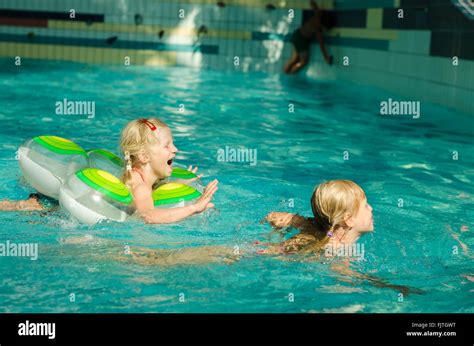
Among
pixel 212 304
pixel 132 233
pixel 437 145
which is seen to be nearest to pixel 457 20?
pixel 437 145

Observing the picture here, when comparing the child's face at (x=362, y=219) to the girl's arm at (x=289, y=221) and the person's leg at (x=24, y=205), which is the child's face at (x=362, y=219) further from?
the person's leg at (x=24, y=205)

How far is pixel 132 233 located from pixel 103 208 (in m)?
0.24

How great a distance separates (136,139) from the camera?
4.91m

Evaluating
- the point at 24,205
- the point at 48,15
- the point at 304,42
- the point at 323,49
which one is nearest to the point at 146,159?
the point at 24,205

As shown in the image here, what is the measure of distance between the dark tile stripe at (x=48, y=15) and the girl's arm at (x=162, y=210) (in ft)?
34.7

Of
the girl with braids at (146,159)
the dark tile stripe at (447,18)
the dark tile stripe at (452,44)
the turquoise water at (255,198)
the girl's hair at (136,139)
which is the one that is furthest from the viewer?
the dark tile stripe at (447,18)

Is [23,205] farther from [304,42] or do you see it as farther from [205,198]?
[304,42]

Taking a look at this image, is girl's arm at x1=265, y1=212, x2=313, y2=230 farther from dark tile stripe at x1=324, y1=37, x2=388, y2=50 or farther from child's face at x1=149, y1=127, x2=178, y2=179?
dark tile stripe at x1=324, y1=37, x2=388, y2=50

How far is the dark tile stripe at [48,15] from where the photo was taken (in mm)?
14656

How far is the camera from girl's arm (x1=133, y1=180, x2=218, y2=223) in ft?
15.5

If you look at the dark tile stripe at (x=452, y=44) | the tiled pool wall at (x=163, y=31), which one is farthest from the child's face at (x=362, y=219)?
the tiled pool wall at (x=163, y=31)

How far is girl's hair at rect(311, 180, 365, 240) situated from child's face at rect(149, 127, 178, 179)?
1062mm
